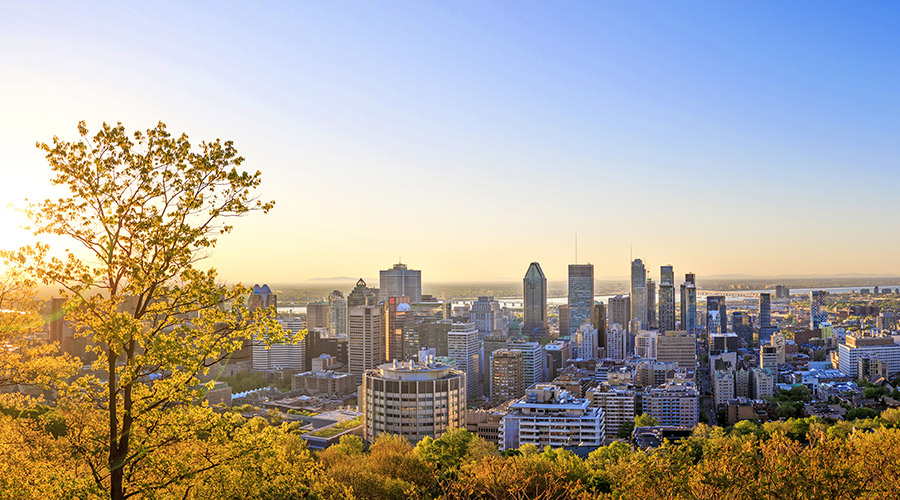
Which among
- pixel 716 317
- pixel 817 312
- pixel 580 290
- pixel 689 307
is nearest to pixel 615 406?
pixel 689 307

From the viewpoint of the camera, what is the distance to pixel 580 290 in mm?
83125

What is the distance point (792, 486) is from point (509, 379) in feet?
108

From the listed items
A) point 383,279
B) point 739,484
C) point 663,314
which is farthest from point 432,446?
point 383,279

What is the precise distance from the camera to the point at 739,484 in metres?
5.65

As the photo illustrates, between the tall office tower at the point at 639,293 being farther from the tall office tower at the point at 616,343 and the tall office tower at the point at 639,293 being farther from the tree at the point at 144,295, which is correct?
the tree at the point at 144,295

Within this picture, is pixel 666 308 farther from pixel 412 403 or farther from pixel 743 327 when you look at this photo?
pixel 412 403

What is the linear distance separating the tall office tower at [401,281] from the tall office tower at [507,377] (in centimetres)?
4858

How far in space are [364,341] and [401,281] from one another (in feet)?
145

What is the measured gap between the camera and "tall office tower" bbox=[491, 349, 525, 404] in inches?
1484

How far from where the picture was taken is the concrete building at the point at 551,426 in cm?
2288

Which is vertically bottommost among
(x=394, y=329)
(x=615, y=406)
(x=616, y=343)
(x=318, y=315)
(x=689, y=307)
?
(x=616, y=343)

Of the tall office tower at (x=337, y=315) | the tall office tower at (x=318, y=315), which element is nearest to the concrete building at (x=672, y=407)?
the tall office tower at (x=337, y=315)

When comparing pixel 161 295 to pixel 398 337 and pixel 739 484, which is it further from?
pixel 398 337

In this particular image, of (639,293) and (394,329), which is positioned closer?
(394,329)
